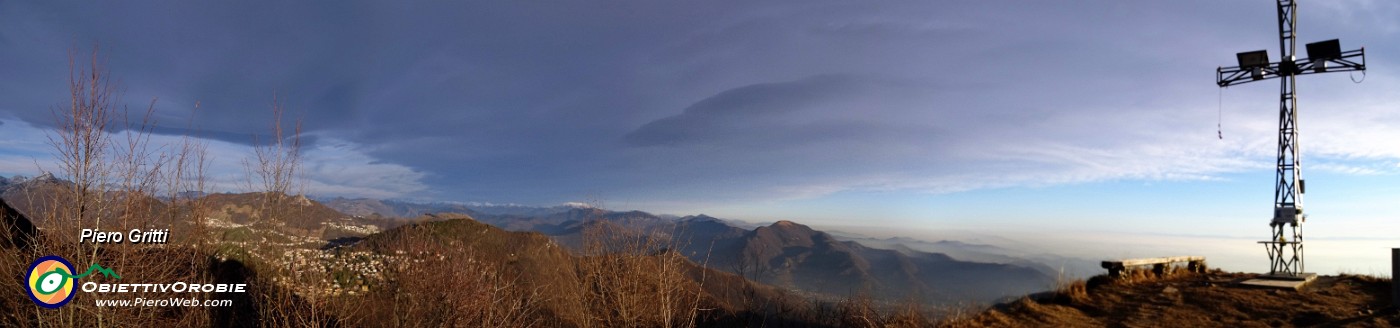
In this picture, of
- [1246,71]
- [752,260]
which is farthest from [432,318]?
[1246,71]

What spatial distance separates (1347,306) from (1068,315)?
4.86m

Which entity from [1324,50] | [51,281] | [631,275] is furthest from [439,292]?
[1324,50]

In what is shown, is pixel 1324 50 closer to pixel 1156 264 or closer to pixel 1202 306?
pixel 1156 264

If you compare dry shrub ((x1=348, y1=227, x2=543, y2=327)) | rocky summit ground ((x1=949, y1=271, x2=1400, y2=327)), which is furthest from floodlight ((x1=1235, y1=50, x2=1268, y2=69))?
dry shrub ((x1=348, y1=227, x2=543, y2=327))

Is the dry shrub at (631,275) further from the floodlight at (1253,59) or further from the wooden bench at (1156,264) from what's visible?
the floodlight at (1253,59)

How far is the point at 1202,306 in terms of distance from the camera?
1169cm

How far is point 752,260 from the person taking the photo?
16266mm

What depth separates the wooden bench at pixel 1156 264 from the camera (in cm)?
1548

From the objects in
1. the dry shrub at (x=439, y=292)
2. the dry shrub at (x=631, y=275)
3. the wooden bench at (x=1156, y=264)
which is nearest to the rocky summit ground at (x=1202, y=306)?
the wooden bench at (x=1156, y=264)

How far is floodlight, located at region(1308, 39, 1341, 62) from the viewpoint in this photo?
14.7 metres

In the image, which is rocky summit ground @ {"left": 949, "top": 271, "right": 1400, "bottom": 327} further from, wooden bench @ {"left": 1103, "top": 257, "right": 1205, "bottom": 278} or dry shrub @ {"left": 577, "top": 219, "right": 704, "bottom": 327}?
dry shrub @ {"left": 577, "top": 219, "right": 704, "bottom": 327}

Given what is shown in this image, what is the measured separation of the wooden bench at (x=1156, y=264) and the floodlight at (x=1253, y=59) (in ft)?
17.7

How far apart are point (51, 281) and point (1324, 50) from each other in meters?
25.5

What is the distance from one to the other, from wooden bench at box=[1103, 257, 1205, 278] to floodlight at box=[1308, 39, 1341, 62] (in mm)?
5944
